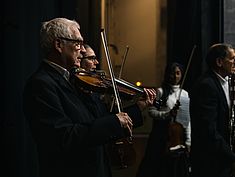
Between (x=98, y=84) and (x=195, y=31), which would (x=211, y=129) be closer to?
(x=98, y=84)

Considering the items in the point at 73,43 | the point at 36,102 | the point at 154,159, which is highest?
the point at 73,43

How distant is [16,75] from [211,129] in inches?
53.5

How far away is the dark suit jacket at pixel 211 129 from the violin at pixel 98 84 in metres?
0.87

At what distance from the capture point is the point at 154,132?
5.18 m

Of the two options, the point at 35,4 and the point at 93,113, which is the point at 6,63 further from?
the point at 93,113

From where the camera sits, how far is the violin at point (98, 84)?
2555mm

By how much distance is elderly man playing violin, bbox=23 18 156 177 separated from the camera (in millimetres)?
2290

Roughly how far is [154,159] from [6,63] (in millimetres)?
2038

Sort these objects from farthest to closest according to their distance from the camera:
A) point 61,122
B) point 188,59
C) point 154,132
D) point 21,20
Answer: point 188,59, point 154,132, point 21,20, point 61,122

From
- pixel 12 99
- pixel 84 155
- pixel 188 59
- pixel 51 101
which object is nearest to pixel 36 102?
pixel 51 101

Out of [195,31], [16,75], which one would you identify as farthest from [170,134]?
[16,75]

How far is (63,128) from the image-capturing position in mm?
2273

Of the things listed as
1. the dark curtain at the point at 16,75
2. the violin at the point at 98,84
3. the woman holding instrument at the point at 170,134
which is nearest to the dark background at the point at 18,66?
the dark curtain at the point at 16,75

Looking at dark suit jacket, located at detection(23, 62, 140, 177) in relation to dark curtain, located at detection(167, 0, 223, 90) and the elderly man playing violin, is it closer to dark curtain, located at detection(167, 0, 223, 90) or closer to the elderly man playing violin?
the elderly man playing violin
